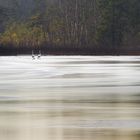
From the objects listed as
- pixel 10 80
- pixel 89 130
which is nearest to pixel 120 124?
pixel 89 130

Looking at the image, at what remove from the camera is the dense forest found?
109m

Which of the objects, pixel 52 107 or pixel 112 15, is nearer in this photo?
pixel 52 107

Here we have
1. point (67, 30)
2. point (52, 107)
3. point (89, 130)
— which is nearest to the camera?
point (89, 130)

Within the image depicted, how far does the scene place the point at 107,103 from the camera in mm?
19484

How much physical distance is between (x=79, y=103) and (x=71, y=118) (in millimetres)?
3744

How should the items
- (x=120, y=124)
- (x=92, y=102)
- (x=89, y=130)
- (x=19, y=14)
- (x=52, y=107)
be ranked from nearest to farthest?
1. (x=89, y=130)
2. (x=120, y=124)
3. (x=52, y=107)
4. (x=92, y=102)
5. (x=19, y=14)

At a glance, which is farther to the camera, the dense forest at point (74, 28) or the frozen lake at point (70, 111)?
the dense forest at point (74, 28)

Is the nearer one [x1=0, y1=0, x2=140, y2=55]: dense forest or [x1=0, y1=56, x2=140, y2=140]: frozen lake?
[x1=0, y1=56, x2=140, y2=140]: frozen lake

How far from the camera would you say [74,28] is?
126 m

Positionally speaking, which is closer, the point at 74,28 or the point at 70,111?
the point at 70,111

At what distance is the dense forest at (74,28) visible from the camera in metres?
109

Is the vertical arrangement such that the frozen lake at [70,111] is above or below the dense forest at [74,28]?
above

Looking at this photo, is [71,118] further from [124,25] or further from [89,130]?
[124,25]

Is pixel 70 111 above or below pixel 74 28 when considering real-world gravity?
above
